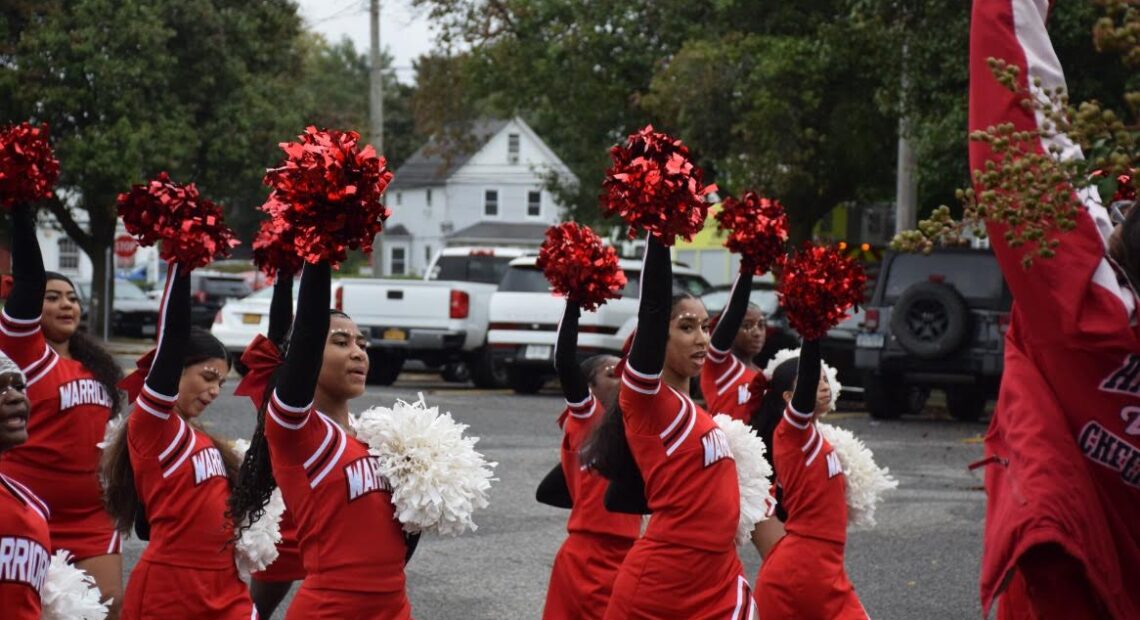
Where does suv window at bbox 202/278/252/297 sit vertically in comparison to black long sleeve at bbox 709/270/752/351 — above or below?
below

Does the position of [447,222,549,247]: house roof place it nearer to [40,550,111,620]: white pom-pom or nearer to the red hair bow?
the red hair bow

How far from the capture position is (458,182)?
75625mm

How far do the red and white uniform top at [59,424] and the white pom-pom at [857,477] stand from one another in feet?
9.60

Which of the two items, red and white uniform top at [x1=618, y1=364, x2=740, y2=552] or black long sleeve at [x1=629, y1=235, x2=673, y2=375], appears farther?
red and white uniform top at [x1=618, y1=364, x2=740, y2=552]

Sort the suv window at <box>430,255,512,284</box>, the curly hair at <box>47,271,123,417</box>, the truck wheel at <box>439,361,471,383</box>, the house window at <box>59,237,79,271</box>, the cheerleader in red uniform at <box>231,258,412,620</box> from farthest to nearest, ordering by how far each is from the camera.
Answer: the house window at <box>59,237,79,271</box> < the suv window at <box>430,255,512,284</box> < the truck wheel at <box>439,361,471,383</box> < the curly hair at <box>47,271,123,417</box> < the cheerleader in red uniform at <box>231,258,412,620</box>

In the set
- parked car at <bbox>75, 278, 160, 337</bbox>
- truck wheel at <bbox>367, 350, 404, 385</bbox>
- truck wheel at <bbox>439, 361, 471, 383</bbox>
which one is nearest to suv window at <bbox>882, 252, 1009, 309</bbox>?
truck wheel at <bbox>367, 350, 404, 385</bbox>

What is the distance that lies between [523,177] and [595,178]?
44440 millimetres

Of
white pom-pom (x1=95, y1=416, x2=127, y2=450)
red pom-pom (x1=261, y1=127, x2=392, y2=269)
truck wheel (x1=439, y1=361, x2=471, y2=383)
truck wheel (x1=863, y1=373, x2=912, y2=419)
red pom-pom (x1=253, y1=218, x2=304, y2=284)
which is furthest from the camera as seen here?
truck wheel (x1=439, y1=361, x2=471, y2=383)

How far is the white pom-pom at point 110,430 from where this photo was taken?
6.07 m

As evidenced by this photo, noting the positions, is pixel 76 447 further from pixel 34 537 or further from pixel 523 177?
pixel 523 177

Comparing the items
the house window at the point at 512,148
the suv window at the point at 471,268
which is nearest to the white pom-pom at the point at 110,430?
the suv window at the point at 471,268

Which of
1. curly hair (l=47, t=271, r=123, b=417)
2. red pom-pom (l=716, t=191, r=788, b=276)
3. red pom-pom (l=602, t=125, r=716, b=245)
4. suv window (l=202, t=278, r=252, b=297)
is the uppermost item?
red pom-pom (l=602, t=125, r=716, b=245)

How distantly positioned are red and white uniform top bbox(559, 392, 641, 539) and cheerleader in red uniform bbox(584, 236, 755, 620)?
20.8 inches

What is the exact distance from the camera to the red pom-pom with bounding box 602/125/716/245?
468cm
